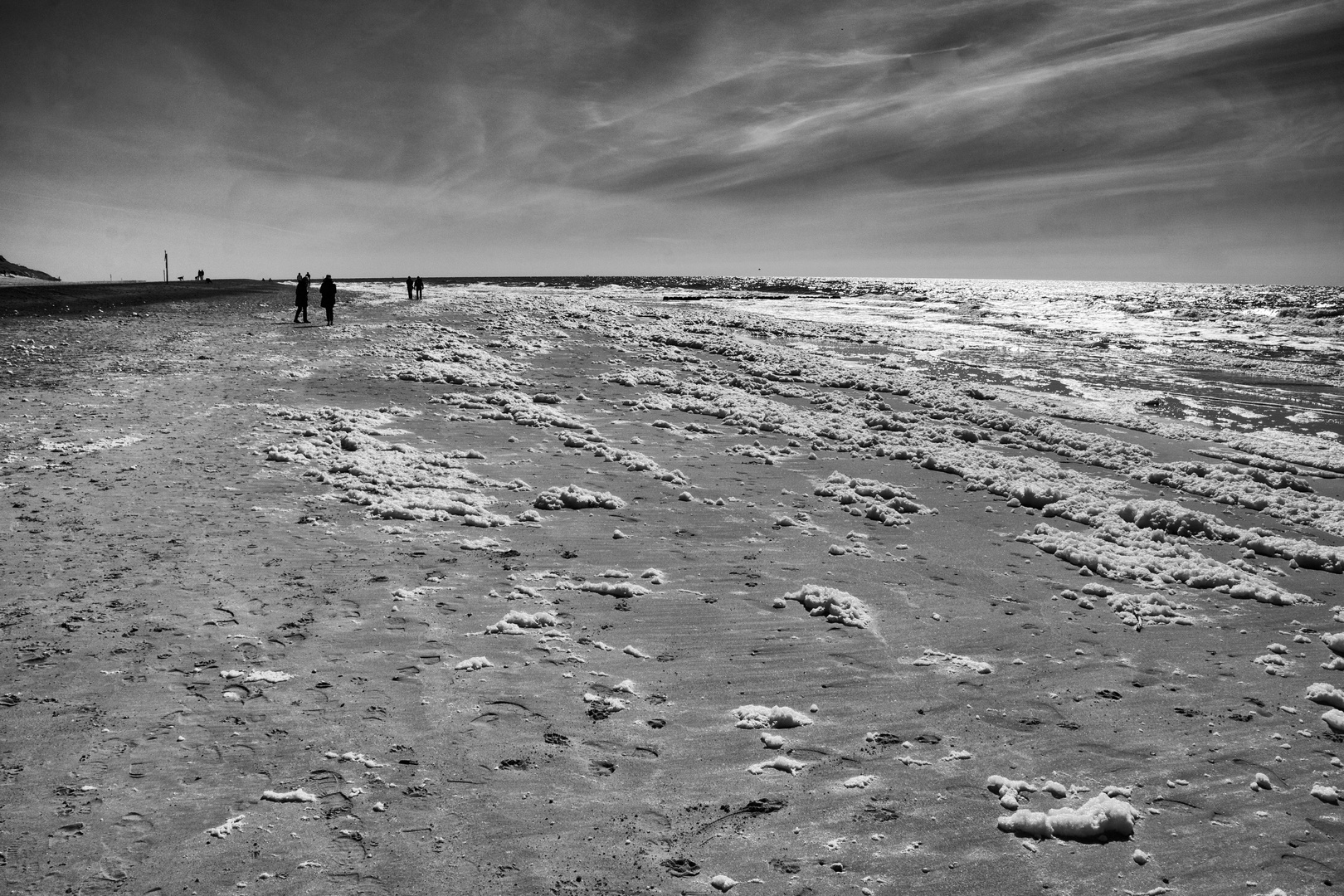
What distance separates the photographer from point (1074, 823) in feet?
12.6

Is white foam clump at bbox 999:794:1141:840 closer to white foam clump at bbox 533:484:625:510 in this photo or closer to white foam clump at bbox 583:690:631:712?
white foam clump at bbox 583:690:631:712

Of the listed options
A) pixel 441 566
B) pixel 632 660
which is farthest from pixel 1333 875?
pixel 441 566

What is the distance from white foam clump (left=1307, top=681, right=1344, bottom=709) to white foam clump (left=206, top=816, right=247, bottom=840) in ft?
23.7

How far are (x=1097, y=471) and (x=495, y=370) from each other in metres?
12.8

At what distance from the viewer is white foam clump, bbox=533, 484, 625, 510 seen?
8477 mm

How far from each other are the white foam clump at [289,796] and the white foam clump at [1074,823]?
12.2 ft

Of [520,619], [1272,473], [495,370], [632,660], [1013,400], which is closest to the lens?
[632,660]

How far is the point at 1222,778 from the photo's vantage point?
4.39 metres

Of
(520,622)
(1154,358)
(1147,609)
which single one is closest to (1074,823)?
(1147,609)

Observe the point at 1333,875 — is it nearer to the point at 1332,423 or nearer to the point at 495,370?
the point at 495,370

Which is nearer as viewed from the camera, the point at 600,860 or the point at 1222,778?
the point at 600,860

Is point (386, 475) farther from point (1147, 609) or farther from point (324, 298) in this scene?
point (324, 298)

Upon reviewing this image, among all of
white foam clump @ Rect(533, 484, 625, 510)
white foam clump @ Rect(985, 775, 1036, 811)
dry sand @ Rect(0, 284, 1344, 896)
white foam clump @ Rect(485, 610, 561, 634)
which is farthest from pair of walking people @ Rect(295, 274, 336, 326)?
white foam clump @ Rect(985, 775, 1036, 811)

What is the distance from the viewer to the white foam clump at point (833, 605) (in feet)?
20.5
